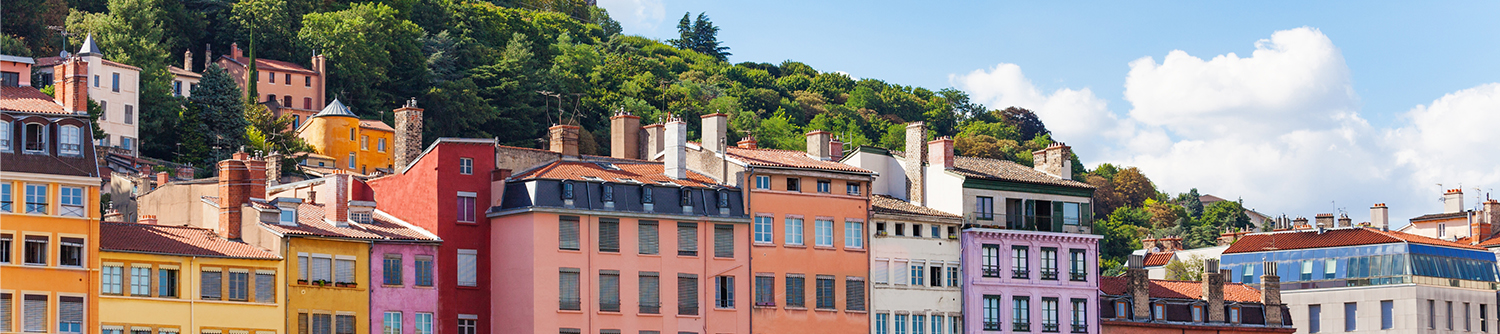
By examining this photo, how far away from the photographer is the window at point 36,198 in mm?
51719

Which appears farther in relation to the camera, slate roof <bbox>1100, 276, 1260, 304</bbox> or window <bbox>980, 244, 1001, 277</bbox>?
slate roof <bbox>1100, 276, 1260, 304</bbox>

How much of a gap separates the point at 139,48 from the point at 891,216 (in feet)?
199

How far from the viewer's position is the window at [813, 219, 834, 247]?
6438 centimetres

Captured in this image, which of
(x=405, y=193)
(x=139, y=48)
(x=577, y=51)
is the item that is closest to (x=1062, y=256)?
(x=405, y=193)

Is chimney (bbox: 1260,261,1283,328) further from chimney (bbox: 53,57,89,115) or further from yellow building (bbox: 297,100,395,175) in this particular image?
yellow building (bbox: 297,100,395,175)

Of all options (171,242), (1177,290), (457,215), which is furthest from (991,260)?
(171,242)

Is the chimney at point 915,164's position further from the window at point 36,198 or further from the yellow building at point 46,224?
the window at point 36,198

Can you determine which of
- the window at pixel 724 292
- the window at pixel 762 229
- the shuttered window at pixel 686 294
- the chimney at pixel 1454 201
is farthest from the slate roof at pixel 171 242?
the chimney at pixel 1454 201

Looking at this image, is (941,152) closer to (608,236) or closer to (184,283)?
(608,236)

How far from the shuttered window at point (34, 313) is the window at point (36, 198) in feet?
7.75

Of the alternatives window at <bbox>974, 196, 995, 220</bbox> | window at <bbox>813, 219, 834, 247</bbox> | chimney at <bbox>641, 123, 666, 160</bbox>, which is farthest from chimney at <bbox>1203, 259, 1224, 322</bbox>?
chimney at <bbox>641, 123, 666, 160</bbox>

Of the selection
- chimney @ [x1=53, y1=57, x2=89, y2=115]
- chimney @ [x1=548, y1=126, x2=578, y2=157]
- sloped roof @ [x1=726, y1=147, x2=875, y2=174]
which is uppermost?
chimney @ [x1=53, y1=57, x2=89, y2=115]

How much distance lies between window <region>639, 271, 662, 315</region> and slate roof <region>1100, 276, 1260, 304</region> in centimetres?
1996

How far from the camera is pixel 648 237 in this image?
60.9 m
